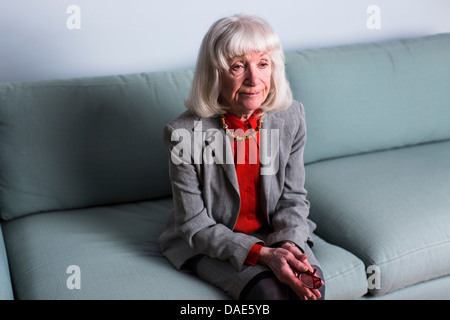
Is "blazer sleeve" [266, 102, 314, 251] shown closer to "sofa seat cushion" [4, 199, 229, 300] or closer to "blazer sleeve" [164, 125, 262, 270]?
"blazer sleeve" [164, 125, 262, 270]

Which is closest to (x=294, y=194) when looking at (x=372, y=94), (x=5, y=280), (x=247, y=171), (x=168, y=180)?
(x=247, y=171)

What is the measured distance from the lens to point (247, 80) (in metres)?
1.51

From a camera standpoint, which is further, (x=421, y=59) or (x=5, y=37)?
(x=421, y=59)

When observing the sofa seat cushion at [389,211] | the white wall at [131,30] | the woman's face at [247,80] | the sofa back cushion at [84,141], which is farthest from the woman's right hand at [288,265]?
the white wall at [131,30]

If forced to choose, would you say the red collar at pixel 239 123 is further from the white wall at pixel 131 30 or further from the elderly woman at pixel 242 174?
the white wall at pixel 131 30

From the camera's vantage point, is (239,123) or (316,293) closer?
(316,293)

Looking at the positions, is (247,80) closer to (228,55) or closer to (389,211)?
(228,55)

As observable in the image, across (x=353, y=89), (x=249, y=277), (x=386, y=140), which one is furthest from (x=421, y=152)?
(x=249, y=277)

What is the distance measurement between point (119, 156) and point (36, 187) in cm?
30

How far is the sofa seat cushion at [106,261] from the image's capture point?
1468mm

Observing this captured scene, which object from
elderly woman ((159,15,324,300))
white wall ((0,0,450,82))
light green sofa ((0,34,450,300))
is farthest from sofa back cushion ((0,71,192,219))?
elderly woman ((159,15,324,300))

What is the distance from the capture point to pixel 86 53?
2066mm

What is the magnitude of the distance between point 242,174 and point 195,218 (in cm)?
19
